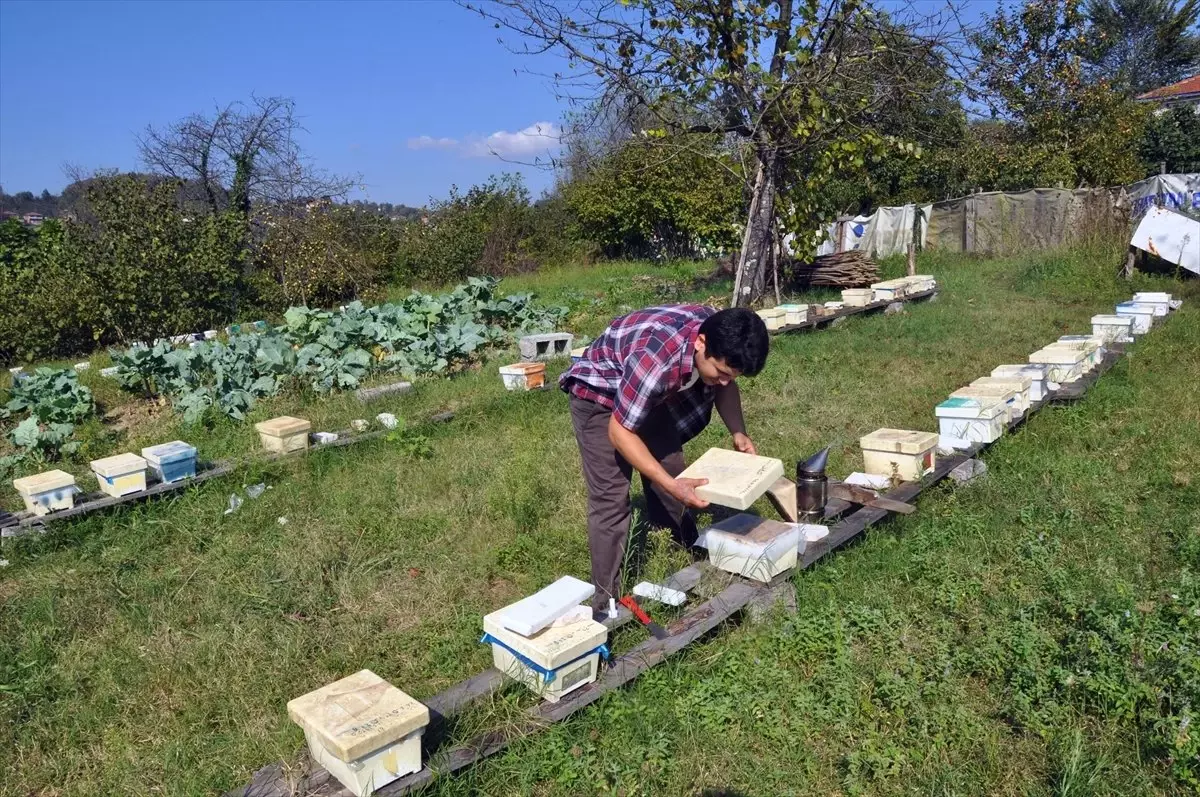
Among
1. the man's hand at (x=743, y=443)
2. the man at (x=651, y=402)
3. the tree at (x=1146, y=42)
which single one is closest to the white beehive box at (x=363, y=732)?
the man at (x=651, y=402)

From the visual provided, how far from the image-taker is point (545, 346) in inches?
375

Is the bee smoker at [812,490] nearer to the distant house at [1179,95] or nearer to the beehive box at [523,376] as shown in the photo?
the beehive box at [523,376]

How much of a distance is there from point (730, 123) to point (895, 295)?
3380mm

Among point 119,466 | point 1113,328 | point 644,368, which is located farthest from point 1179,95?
point 119,466

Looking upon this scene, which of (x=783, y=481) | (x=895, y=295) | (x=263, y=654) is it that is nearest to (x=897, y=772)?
(x=783, y=481)

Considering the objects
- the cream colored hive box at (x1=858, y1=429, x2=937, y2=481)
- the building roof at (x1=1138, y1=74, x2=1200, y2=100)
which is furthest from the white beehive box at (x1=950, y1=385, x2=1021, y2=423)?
the building roof at (x1=1138, y1=74, x2=1200, y2=100)

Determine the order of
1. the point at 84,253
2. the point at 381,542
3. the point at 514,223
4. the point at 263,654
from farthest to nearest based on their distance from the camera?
the point at 514,223
the point at 84,253
the point at 381,542
the point at 263,654

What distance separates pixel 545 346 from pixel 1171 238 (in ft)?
31.9

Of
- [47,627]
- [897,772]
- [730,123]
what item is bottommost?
[897,772]

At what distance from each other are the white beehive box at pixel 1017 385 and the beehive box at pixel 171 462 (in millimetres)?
5649

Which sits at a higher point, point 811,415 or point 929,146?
point 929,146

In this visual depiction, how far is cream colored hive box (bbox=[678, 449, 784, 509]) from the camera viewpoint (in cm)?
356

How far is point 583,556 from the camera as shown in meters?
4.59

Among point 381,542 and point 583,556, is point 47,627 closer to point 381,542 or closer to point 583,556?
point 381,542
